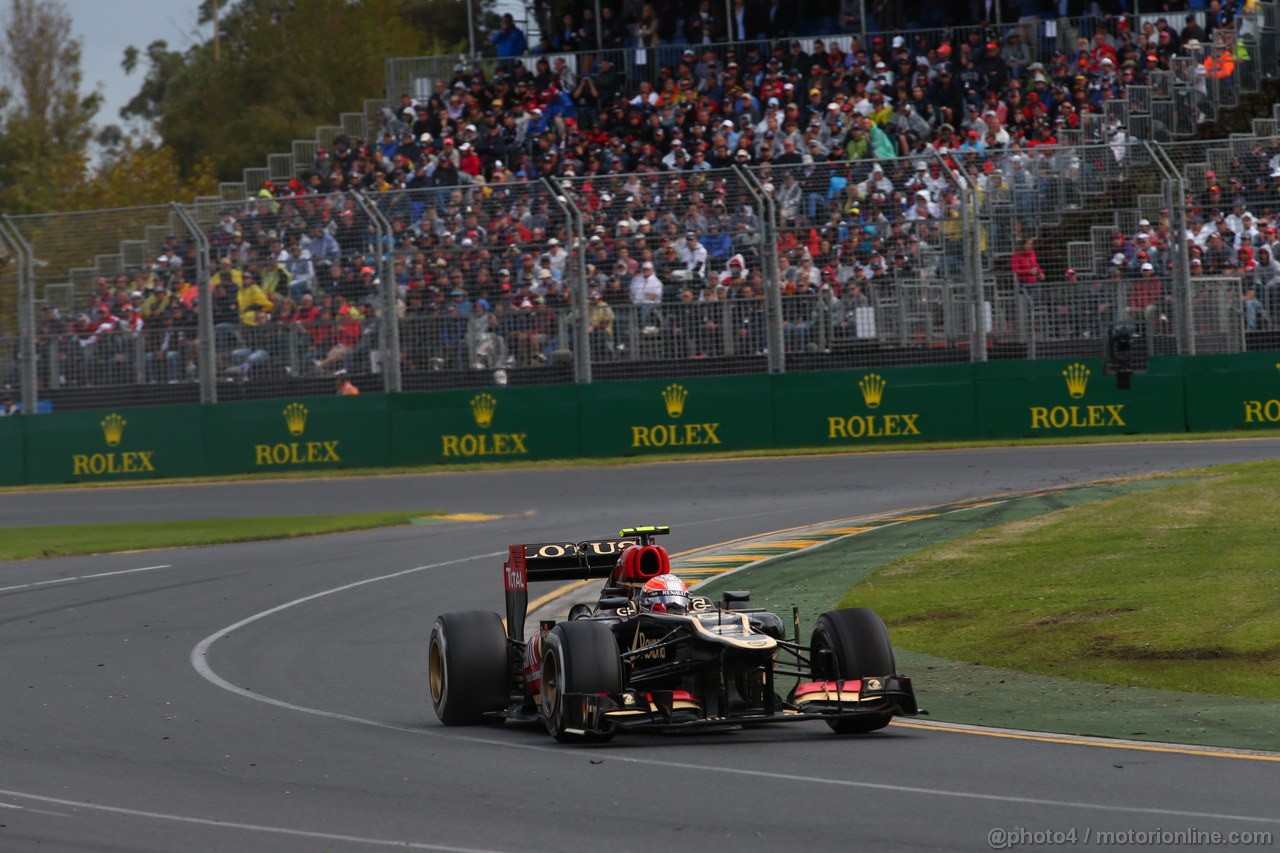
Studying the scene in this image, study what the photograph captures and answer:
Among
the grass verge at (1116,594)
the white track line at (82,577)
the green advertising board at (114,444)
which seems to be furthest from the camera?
the green advertising board at (114,444)

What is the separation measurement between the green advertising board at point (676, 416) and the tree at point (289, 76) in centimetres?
4187

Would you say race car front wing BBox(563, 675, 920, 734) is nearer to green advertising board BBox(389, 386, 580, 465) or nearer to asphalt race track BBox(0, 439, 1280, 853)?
asphalt race track BBox(0, 439, 1280, 853)

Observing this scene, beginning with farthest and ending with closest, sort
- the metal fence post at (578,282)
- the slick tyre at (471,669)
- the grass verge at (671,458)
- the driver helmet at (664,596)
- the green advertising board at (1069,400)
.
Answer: the metal fence post at (578,282) → the green advertising board at (1069,400) → the grass verge at (671,458) → the slick tyre at (471,669) → the driver helmet at (664,596)

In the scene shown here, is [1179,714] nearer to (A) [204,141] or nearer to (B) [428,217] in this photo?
(B) [428,217]

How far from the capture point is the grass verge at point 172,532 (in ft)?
80.3

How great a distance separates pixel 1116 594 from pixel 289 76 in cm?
6355

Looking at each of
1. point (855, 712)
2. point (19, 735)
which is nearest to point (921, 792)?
point (855, 712)

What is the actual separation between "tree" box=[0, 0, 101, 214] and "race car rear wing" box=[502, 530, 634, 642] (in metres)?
62.2

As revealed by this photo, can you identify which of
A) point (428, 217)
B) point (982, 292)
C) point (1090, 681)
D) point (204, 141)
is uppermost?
point (204, 141)

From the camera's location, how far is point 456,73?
41094 millimetres

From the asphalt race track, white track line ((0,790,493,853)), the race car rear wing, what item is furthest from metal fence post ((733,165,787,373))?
white track line ((0,790,493,853))

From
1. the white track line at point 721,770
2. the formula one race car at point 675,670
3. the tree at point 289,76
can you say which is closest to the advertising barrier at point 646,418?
Answer: the white track line at point 721,770

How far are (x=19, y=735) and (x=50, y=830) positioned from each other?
10.4ft

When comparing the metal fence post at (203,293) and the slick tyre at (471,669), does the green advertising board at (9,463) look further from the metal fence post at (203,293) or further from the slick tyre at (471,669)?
the slick tyre at (471,669)
